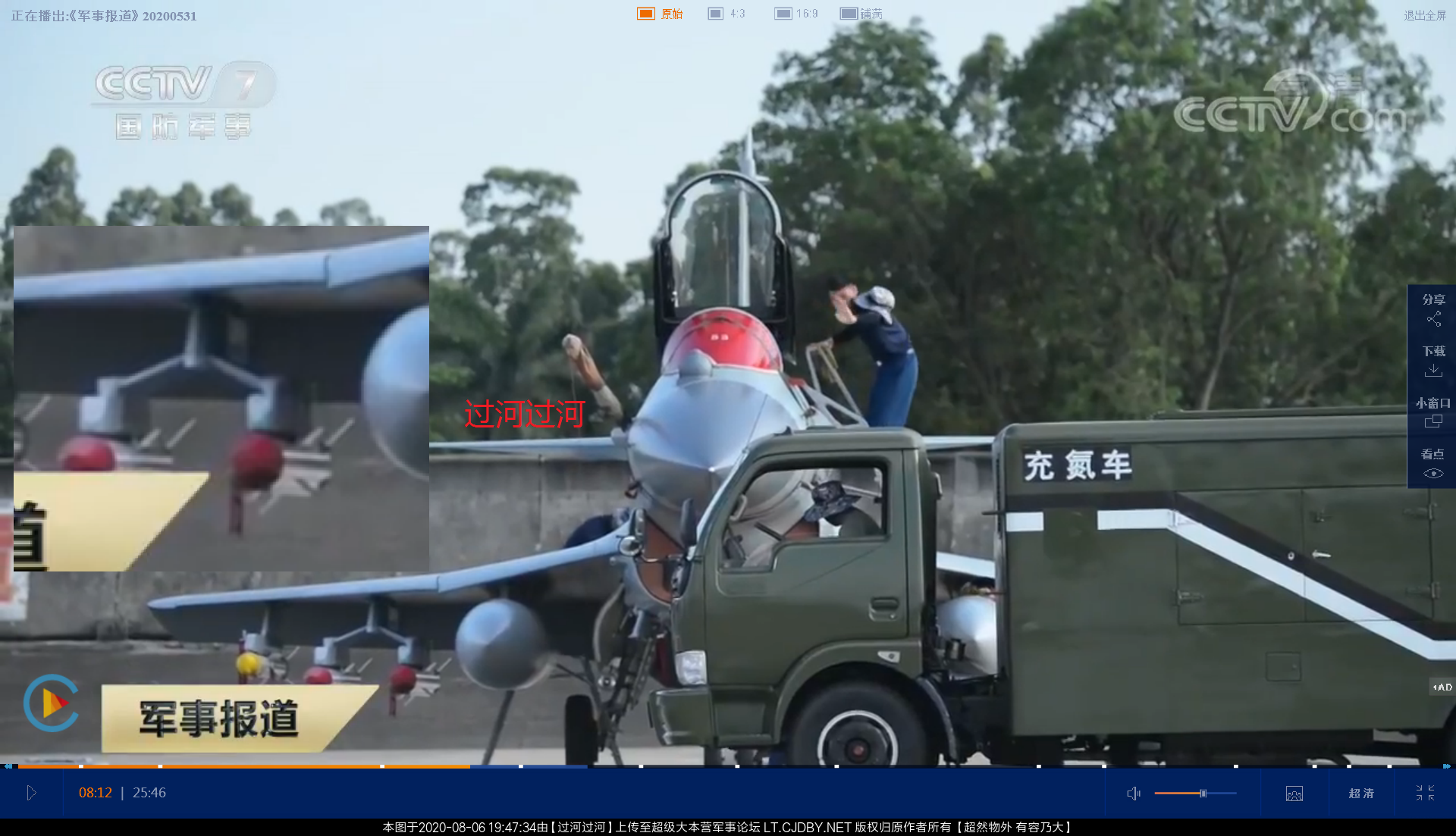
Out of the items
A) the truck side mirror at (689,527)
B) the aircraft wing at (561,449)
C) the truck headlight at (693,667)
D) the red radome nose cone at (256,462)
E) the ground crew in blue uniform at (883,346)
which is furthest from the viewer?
the aircraft wing at (561,449)

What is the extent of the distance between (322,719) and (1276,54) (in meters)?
6.29

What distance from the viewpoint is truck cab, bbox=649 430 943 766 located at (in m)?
7.57

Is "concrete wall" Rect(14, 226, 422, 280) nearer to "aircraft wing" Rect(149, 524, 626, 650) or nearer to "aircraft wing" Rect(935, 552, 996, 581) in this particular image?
"aircraft wing" Rect(149, 524, 626, 650)

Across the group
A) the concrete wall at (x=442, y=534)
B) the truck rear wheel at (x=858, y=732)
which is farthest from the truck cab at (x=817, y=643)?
the concrete wall at (x=442, y=534)

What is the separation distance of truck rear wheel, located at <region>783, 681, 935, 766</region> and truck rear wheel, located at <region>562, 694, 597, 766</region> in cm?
244

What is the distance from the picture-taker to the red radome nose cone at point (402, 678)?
1109 cm

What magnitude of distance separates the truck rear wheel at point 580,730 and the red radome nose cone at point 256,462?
88.1 inches

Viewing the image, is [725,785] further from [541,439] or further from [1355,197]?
[1355,197]

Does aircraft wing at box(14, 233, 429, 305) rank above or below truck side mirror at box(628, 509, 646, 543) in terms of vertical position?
above

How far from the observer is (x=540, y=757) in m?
10.5

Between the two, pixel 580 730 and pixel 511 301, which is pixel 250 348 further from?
pixel 580 730

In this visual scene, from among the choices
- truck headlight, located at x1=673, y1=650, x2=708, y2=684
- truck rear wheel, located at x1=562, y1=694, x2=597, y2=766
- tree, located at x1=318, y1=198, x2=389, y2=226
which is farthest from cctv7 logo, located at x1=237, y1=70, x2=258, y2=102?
truck rear wheel, located at x1=562, y1=694, x2=597, y2=766

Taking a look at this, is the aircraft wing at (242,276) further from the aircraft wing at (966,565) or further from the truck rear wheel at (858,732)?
the truck rear wheel at (858,732)

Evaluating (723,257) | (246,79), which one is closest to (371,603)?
(723,257)
